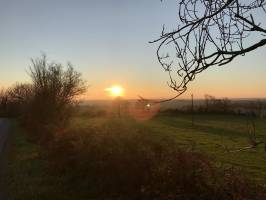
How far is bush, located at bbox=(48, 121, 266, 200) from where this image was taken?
32.3ft

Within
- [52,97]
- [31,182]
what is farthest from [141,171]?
[52,97]

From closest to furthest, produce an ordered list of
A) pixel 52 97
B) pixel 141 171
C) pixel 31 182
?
pixel 141 171 → pixel 31 182 → pixel 52 97

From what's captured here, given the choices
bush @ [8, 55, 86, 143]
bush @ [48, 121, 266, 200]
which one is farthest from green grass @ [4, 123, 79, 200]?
bush @ [8, 55, 86, 143]

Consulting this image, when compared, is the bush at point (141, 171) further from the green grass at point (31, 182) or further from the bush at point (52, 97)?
the bush at point (52, 97)

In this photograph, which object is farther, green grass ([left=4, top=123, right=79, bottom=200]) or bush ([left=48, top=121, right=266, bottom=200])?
green grass ([left=4, top=123, right=79, bottom=200])

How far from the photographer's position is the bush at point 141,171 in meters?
9.85

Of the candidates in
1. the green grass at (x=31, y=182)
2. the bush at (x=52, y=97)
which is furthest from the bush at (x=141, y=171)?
the bush at (x=52, y=97)

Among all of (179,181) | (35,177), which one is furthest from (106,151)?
(179,181)

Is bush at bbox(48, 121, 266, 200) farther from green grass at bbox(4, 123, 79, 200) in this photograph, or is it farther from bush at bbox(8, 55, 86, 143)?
bush at bbox(8, 55, 86, 143)

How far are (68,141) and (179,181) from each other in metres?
8.07

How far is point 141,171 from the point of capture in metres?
11.8

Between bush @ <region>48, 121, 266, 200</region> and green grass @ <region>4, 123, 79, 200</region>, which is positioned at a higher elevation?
bush @ <region>48, 121, 266, 200</region>

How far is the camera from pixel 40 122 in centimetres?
3522

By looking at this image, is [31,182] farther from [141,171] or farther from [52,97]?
[52,97]
